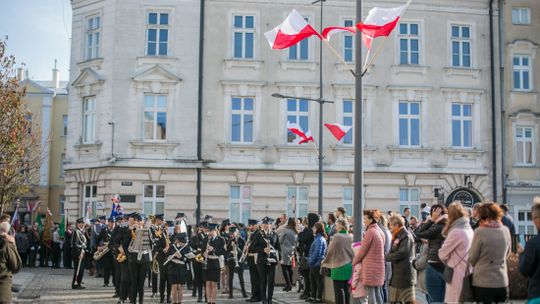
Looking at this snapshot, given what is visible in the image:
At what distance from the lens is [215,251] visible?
59.9 feet

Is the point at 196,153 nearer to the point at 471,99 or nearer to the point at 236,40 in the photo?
the point at 236,40

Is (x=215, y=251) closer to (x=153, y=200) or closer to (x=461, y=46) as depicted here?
(x=153, y=200)

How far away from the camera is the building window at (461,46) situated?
35.1 metres

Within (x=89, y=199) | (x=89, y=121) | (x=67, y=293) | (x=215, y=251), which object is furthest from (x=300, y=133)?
(x=215, y=251)

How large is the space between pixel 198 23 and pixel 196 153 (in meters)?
5.96

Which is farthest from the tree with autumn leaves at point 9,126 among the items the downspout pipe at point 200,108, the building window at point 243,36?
the building window at point 243,36

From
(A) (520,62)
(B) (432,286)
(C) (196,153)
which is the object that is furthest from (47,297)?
(A) (520,62)

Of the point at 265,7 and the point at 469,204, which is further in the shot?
the point at 265,7

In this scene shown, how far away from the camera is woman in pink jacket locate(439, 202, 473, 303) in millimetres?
10695

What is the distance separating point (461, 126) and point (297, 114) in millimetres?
7776

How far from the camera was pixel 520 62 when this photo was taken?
117 ft

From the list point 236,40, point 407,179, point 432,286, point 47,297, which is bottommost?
point 47,297

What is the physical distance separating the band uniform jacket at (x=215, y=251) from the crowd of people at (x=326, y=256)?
3 cm

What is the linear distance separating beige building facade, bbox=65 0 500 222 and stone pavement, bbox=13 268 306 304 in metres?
6.76
